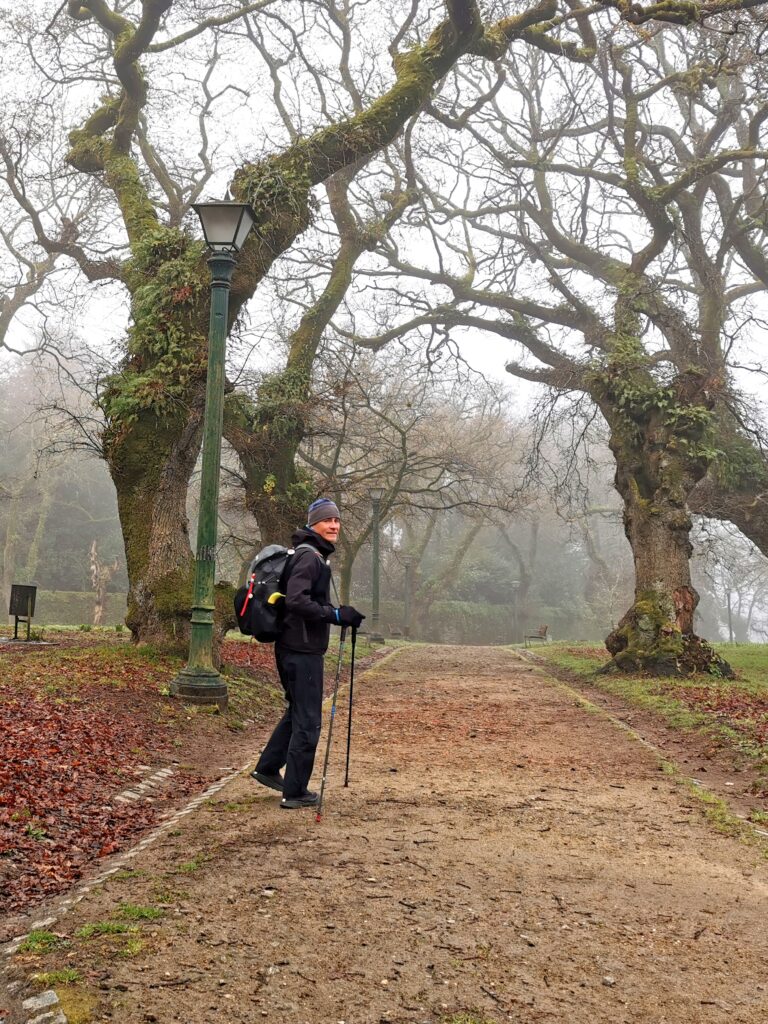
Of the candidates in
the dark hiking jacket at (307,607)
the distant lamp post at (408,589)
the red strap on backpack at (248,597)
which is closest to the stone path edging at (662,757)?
the dark hiking jacket at (307,607)

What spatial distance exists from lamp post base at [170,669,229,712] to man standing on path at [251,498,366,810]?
12.2 feet

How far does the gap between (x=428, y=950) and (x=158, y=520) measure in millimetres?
9820

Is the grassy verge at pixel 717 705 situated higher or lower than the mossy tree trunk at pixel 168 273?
lower

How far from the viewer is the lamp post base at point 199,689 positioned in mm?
9508

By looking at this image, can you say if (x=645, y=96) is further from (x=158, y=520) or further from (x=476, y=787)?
(x=476, y=787)

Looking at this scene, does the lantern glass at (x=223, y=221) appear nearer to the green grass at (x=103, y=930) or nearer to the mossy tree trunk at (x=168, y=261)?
the mossy tree trunk at (x=168, y=261)

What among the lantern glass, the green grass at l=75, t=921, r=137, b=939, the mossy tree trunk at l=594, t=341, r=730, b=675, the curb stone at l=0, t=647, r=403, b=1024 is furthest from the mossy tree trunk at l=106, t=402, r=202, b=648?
the green grass at l=75, t=921, r=137, b=939

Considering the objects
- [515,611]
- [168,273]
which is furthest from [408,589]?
[168,273]

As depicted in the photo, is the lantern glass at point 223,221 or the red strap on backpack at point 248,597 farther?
the lantern glass at point 223,221

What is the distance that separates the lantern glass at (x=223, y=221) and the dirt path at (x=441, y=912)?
592 centimetres

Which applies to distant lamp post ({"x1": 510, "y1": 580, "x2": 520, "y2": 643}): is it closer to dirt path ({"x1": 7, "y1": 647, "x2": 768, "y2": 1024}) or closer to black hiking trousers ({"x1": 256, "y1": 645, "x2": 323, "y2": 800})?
dirt path ({"x1": 7, "y1": 647, "x2": 768, "y2": 1024})

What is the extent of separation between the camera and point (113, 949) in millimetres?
3266

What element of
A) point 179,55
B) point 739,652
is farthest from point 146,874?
point 739,652

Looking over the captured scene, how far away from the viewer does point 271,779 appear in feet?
19.6
